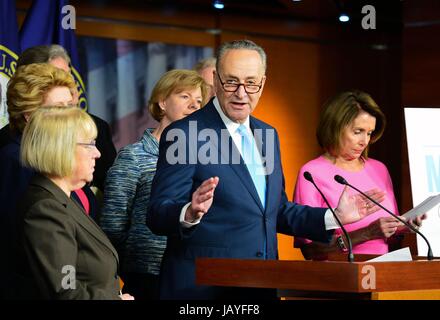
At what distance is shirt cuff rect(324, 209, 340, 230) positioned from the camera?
3.50 meters

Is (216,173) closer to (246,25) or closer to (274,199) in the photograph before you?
(274,199)

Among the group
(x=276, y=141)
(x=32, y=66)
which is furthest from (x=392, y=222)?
(x=32, y=66)

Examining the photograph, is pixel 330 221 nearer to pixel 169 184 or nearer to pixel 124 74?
pixel 169 184

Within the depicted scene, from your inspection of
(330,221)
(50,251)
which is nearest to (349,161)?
(330,221)

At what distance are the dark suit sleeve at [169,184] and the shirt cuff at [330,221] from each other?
0.56m

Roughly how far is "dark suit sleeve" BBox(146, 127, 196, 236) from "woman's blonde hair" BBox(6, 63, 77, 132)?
0.62m

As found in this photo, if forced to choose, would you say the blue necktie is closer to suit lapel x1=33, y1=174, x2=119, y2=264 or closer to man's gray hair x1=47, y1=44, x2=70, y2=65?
suit lapel x1=33, y1=174, x2=119, y2=264

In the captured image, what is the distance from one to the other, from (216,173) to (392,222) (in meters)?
0.88

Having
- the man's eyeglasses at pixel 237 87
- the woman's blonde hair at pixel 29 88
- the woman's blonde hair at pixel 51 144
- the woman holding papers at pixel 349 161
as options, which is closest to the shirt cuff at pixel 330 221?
the man's eyeglasses at pixel 237 87

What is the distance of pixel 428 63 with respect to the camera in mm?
7273

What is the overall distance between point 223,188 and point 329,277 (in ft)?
2.22

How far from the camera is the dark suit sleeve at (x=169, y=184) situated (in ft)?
10.5

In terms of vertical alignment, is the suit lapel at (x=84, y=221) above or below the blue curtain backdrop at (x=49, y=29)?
below

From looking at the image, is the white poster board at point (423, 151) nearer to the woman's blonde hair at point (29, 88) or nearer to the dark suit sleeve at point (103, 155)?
the dark suit sleeve at point (103, 155)
